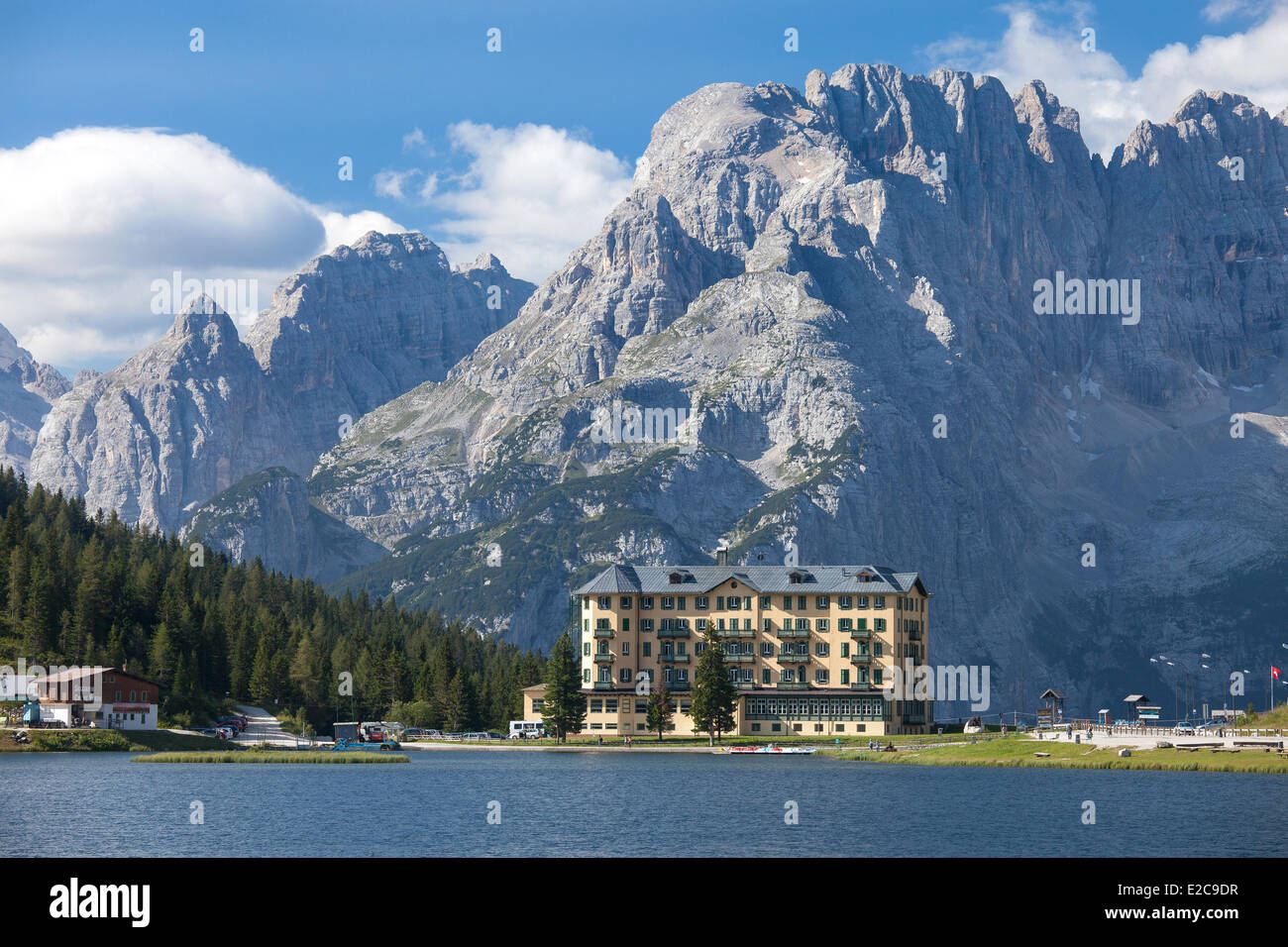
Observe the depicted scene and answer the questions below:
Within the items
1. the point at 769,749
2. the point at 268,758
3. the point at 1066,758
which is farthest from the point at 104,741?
the point at 1066,758

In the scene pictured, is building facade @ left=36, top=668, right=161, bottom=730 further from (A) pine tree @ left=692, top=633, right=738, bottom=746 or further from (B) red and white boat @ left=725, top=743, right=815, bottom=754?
(B) red and white boat @ left=725, top=743, right=815, bottom=754

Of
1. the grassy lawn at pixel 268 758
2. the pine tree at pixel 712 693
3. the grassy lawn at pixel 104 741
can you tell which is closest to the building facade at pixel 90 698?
the grassy lawn at pixel 104 741

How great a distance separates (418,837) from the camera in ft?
276

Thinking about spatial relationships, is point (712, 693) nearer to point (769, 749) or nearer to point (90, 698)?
point (769, 749)

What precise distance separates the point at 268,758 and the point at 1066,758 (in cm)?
7940

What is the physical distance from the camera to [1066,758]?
475ft

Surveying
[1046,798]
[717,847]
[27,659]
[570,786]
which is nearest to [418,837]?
[717,847]

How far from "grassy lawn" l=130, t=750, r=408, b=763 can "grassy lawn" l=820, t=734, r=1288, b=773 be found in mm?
53541

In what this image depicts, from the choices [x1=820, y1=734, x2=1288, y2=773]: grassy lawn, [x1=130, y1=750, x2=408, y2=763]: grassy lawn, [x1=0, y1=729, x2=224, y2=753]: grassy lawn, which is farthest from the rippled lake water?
[x1=0, y1=729, x2=224, y2=753]: grassy lawn

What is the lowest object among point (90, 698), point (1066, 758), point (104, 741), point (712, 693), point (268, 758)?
point (268, 758)

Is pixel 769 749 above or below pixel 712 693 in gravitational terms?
below
